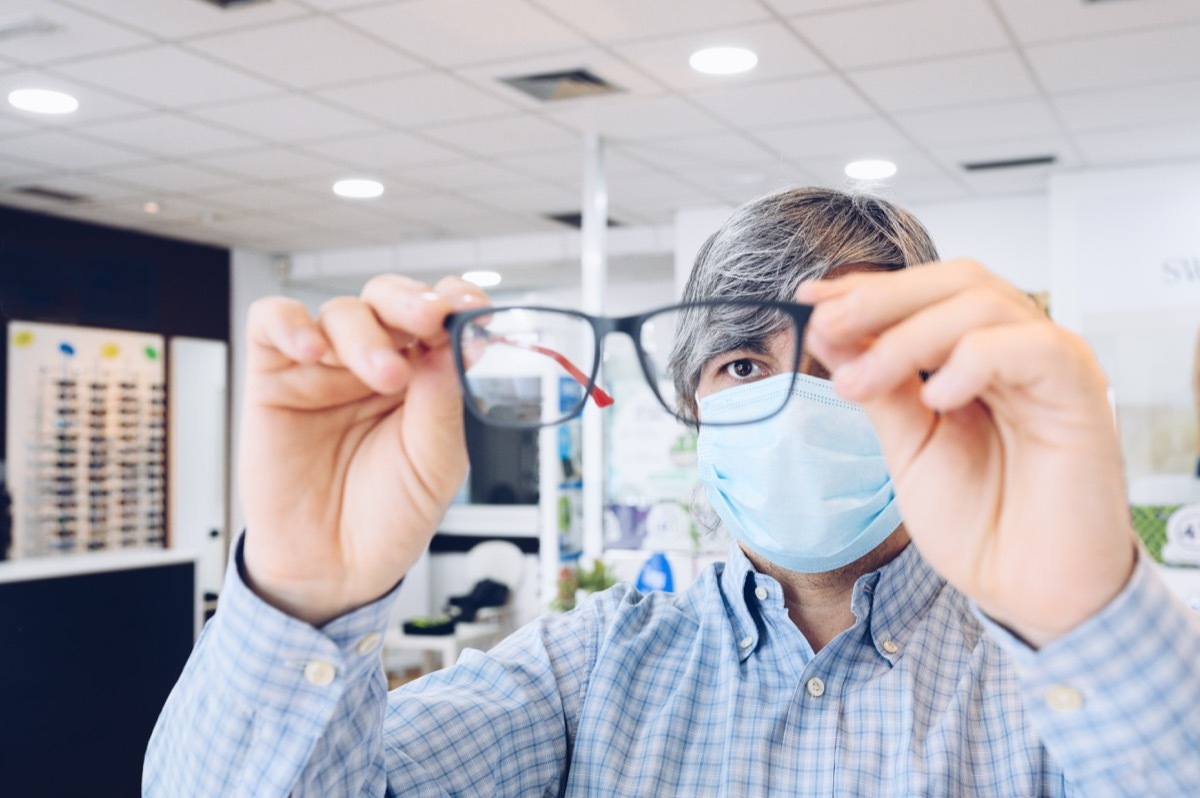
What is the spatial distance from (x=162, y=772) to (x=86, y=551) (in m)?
6.88

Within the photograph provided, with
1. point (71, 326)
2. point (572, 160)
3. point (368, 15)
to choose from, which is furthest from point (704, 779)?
point (71, 326)

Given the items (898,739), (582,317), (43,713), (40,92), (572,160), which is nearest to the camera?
(582,317)

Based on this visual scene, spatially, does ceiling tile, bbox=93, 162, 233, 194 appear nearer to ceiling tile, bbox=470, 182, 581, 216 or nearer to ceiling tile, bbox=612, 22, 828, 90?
ceiling tile, bbox=470, 182, 581, 216

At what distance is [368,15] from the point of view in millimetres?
3676

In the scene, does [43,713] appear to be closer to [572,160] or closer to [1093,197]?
[572,160]

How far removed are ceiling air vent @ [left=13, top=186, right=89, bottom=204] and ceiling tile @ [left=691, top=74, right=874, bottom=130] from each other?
152 inches

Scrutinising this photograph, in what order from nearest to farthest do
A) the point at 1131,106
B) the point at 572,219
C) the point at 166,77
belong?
the point at 166,77, the point at 1131,106, the point at 572,219

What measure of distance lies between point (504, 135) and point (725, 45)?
58.0 inches

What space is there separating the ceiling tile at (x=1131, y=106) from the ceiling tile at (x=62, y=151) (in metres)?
4.37

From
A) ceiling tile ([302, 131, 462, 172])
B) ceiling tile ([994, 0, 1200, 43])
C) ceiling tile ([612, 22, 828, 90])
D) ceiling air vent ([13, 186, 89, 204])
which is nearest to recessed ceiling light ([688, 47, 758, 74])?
ceiling tile ([612, 22, 828, 90])

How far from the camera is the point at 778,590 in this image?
1270 mm

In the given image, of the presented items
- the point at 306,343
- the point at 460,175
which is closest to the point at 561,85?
the point at 460,175

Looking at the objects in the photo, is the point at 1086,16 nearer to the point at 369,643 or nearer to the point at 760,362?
the point at 760,362

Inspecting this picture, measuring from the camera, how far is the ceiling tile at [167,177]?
575 centimetres
